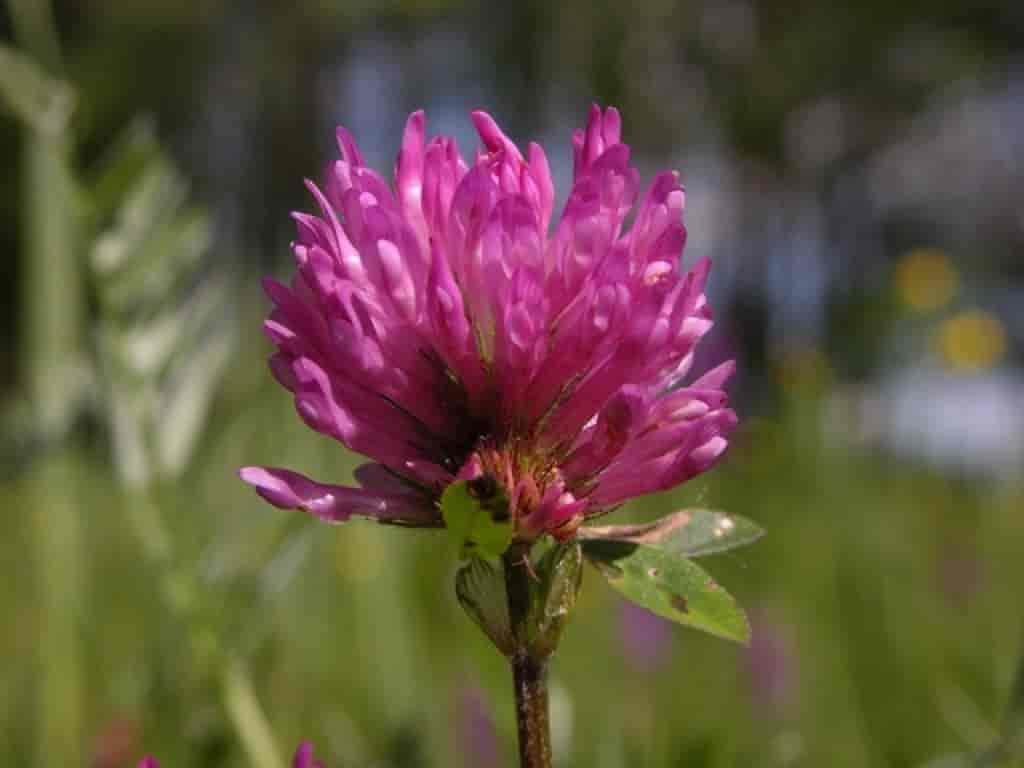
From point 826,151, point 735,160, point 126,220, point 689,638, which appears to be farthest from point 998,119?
point 126,220

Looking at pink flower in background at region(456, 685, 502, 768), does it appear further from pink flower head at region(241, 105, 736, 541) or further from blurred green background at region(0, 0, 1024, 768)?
pink flower head at region(241, 105, 736, 541)

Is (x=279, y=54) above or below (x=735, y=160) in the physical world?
above

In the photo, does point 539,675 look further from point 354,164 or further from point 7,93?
point 7,93

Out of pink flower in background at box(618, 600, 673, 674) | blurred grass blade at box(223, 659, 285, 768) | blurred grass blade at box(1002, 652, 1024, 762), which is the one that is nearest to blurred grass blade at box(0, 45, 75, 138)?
blurred grass blade at box(223, 659, 285, 768)

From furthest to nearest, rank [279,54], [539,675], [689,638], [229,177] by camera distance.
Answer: [279,54] → [229,177] → [689,638] → [539,675]

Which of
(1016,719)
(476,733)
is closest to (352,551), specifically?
(476,733)

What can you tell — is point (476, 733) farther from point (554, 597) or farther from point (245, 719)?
point (554, 597)

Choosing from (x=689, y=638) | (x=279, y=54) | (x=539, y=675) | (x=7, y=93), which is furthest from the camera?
(x=279, y=54)

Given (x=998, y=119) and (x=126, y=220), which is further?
(x=998, y=119)
